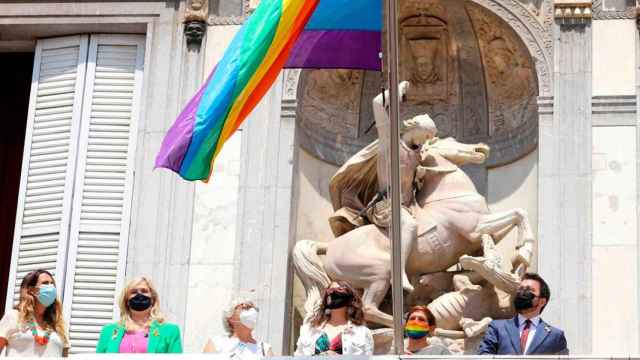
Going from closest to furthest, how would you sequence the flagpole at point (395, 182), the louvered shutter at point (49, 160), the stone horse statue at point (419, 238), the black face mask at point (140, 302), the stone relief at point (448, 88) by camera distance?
the flagpole at point (395, 182)
the black face mask at point (140, 302)
the stone horse statue at point (419, 238)
the louvered shutter at point (49, 160)
the stone relief at point (448, 88)

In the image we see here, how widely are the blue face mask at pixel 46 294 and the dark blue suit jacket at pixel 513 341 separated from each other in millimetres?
3217

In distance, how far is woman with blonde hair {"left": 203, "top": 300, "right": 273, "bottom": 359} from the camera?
530 inches

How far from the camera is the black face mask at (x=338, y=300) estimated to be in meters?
13.3

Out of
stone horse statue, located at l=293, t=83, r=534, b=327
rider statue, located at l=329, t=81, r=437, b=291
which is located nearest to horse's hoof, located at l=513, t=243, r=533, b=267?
stone horse statue, located at l=293, t=83, r=534, b=327

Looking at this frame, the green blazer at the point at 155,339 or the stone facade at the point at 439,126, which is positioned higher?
the stone facade at the point at 439,126

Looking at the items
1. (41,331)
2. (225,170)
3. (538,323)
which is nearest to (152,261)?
(225,170)

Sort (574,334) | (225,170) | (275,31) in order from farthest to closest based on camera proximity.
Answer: (225,170) → (574,334) → (275,31)

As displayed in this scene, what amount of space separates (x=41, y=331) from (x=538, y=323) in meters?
3.68

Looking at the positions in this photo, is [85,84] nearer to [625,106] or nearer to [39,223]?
[39,223]

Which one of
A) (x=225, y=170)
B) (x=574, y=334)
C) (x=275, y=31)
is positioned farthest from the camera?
(x=225, y=170)

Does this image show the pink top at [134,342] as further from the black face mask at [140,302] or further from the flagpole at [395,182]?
the flagpole at [395,182]

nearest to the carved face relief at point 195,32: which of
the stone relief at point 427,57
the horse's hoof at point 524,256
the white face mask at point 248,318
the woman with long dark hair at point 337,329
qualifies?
the stone relief at point 427,57

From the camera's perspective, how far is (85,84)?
18516 millimetres

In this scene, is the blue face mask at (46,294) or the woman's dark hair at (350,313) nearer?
the woman's dark hair at (350,313)
